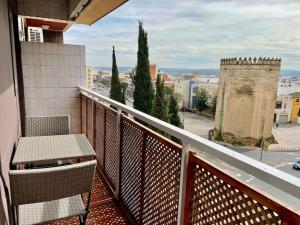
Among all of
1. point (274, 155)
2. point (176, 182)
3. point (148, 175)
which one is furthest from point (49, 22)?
point (274, 155)

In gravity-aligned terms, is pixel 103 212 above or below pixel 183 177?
below

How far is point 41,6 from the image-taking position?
14.3 ft

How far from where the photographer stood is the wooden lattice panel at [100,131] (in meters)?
3.16

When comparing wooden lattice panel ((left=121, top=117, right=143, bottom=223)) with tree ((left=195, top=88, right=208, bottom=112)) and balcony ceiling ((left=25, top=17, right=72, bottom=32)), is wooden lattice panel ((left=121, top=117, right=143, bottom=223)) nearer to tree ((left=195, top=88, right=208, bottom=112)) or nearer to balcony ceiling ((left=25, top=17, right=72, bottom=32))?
balcony ceiling ((left=25, top=17, right=72, bottom=32))

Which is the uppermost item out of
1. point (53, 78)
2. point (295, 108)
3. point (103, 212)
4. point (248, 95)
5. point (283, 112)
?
point (53, 78)

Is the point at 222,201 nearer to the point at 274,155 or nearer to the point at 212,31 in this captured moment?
the point at 274,155

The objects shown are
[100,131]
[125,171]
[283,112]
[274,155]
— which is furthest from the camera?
[283,112]

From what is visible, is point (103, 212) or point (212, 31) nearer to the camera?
point (103, 212)

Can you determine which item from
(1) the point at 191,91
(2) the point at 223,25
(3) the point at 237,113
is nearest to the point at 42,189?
(3) the point at 237,113

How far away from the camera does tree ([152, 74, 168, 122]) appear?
17453mm

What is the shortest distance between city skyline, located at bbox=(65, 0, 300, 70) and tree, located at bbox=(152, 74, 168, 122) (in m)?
7.48

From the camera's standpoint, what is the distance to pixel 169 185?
162 cm

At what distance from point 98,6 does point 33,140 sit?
208 centimetres

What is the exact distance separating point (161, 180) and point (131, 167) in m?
0.60
